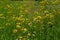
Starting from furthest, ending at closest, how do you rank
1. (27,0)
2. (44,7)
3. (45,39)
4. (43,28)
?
(27,0)
(44,7)
(43,28)
(45,39)

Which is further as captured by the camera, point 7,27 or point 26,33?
point 7,27

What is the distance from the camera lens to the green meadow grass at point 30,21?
3989 mm

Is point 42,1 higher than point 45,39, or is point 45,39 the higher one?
point 42,1

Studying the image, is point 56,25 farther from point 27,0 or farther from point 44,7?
point 27,0

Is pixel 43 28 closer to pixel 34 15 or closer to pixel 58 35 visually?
pixel 58 35

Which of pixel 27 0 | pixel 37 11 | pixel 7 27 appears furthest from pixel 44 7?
pixel 7 27

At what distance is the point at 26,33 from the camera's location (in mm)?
4066

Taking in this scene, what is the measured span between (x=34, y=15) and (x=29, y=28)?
925mm

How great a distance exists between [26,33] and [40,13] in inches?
52.8

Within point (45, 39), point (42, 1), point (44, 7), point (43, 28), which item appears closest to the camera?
point (45, 39)

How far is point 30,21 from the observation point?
467 centimetres

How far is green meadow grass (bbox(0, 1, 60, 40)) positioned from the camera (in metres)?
3.99

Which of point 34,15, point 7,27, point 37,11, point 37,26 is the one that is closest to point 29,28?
point 37,26

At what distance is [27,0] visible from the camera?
691 cm
